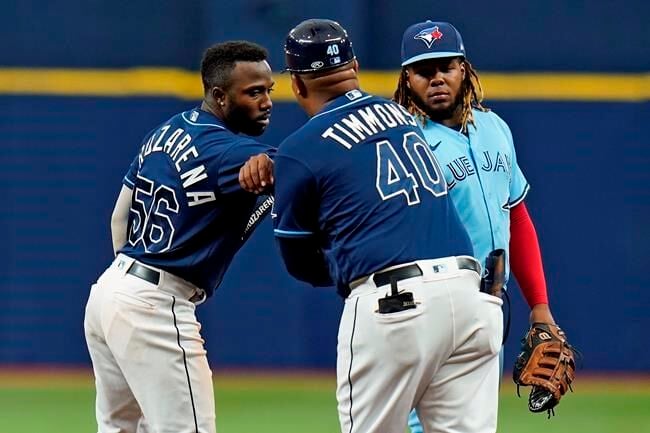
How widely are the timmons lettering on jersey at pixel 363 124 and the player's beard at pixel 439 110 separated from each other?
0.69 metres

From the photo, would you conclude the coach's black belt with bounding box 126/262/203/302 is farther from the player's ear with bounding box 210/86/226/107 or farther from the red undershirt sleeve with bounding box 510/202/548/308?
the red undershirt sleeve with bounding box 510/202/548/308

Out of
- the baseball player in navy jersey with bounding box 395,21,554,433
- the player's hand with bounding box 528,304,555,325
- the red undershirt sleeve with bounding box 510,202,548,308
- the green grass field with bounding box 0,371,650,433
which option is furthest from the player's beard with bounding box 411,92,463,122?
the green grass field with bounding box 0,371,650,433

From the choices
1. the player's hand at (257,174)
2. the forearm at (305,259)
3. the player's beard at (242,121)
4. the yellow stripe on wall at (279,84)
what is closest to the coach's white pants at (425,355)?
the forearm at (305,259)

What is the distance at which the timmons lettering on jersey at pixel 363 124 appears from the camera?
14.0 feet

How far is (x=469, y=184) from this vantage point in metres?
4.91

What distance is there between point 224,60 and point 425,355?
170 centimetres

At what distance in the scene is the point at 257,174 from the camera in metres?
4.64

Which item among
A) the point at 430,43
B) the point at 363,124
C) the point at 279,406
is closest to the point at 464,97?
the point at 430,43

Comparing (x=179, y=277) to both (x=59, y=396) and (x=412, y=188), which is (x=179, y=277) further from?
(x=59, y=396)

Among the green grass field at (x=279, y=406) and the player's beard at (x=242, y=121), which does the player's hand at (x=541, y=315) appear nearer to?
the player's beard at (x=242, y=121)

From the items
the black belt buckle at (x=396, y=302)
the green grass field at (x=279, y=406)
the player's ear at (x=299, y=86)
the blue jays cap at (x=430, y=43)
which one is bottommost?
the green grass field at (x=279, y=406)

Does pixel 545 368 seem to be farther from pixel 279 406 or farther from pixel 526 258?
pixel 279 406

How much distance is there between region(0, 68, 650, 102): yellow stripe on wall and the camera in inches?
398

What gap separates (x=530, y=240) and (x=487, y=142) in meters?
0.49
